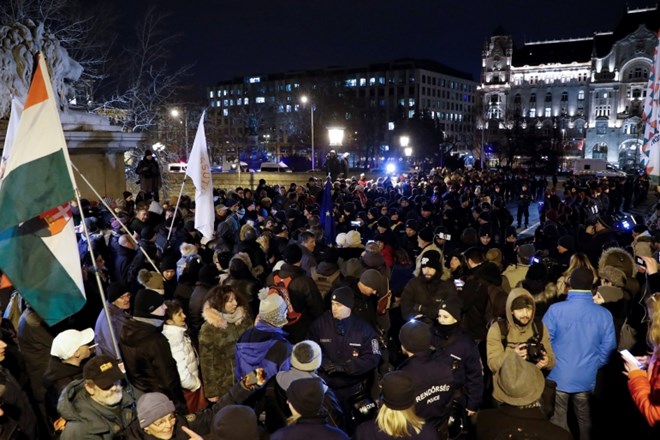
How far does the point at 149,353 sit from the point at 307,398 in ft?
6.23

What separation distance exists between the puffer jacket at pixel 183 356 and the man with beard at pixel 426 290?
234 cm

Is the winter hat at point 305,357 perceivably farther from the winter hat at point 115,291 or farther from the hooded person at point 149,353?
the winter hat at point 115,291

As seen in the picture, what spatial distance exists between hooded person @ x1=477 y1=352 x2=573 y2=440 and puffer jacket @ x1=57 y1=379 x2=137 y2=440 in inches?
97.2

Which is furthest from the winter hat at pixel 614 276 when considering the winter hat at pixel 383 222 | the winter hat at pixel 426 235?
the winter hat at pixel 383 222

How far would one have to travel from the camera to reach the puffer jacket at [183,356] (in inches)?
185

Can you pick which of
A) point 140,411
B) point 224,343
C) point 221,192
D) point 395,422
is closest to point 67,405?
point 140,411

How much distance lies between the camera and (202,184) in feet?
30.2

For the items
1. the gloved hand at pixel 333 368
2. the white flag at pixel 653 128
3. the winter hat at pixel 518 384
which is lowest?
the gloved hand at pixel 333 368

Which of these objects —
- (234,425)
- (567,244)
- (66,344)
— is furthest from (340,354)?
(567,244)

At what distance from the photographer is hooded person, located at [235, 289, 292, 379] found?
4441 millimetres

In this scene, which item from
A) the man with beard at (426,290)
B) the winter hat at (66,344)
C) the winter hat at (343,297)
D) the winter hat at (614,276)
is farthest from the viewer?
the winter hat at (614,276)

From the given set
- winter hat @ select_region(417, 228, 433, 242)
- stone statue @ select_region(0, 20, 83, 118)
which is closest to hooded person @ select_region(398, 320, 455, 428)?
winter hat @ select_region(417, 228, 433, 242)

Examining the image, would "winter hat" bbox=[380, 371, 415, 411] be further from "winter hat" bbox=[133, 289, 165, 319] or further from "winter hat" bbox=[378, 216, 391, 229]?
Answer: "winter hat" bbox=[378, 216, 391, 229]

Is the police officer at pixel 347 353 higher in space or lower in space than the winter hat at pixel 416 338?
lower
